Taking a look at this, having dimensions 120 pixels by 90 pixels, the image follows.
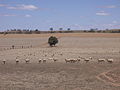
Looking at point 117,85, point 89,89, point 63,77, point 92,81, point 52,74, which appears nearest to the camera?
point 89,89

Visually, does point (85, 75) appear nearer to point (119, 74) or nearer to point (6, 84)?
point (119, 74)

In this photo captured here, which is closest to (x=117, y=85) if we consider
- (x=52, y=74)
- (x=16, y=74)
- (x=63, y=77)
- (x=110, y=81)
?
(x=110, y=81)

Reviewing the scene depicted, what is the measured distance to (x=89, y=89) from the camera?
18344 mm

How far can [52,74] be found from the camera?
80.9ft

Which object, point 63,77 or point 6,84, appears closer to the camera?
point 6,84

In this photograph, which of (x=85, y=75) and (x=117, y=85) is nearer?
(x=117, y=85)

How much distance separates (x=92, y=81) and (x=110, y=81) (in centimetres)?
138

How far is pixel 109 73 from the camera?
2489 cm

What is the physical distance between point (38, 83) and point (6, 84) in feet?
7.49

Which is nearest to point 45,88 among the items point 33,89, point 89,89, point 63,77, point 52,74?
point 33,89

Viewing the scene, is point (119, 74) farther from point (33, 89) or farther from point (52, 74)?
point (33, 89)

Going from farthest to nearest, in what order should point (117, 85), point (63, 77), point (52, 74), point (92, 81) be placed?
point (52, 74), point (63, 77), point (92, 81), point (117, 85)

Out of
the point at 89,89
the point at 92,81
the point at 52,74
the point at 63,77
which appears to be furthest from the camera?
the point at 52,74

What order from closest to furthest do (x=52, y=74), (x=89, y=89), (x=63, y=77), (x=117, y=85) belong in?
1. (x=89, y=89)
2. (x=117, y=85)
3. (x=63, y=77)
4. (x=52, y=74)
